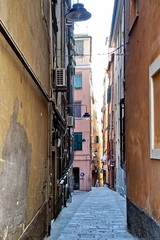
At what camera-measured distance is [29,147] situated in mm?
6090

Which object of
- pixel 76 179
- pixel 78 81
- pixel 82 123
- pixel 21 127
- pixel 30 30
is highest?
pixel 78 81

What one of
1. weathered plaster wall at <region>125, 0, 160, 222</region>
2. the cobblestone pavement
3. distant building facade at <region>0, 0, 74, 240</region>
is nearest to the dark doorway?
the cobblestone pavement

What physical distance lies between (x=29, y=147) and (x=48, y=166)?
2.95 m

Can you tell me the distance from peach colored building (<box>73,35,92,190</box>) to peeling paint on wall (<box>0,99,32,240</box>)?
81.8ft

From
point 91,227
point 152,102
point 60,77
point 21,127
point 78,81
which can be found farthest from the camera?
point 78,81

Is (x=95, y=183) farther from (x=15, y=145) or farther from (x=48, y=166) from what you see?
(x=15, y=145)

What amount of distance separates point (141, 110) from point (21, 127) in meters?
3.29

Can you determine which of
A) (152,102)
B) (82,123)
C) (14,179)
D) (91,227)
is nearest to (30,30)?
(152,102)

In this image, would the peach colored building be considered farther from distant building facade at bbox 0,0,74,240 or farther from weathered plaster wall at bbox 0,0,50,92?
distant building facade at bbox 0,0,74,240

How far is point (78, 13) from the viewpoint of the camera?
840 centimetres

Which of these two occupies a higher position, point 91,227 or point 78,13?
point 78,13

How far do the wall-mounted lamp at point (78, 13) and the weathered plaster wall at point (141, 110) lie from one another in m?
1.25

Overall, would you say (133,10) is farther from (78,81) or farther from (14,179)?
(78,81)

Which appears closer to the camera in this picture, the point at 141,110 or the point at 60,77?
the point at 141,110
